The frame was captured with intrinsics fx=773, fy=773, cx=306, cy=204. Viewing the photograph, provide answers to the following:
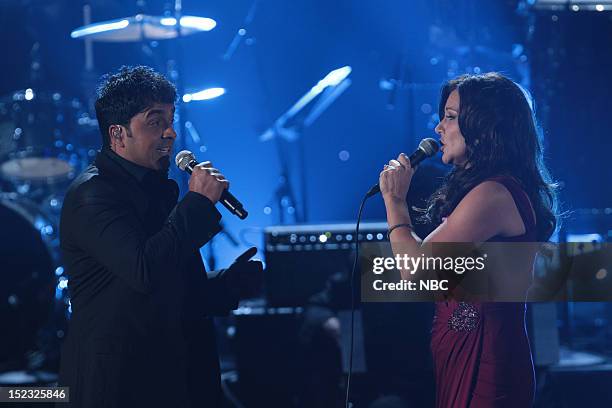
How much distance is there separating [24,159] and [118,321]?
273cm

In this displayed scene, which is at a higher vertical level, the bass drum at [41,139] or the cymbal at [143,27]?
the cymbal at [143,27]

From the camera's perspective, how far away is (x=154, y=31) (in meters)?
4.14

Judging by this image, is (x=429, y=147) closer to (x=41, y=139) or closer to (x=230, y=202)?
(x=230, y=202)

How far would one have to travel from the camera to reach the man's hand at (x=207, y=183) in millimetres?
2180

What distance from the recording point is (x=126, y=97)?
231 centimetres

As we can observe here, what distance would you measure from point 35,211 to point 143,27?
1.28 metres

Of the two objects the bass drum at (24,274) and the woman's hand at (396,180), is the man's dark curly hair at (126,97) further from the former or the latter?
the bass drum at (24,274)

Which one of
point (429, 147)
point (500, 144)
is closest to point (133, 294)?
point (429, 147)

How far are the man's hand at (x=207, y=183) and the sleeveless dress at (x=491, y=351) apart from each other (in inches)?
30.5

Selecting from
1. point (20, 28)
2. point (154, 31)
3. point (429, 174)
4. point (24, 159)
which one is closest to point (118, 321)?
point (429, 174)

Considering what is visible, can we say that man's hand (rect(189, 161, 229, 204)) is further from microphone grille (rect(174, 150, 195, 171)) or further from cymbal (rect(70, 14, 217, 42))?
cymbal (rect(70, 14, 217, 42))

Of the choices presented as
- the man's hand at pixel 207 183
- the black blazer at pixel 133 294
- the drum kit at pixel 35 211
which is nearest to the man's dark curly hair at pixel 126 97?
the black blazer at pixel 133 294

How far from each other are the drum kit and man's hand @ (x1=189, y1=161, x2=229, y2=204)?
2265mm

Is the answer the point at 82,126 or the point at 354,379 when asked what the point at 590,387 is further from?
the point at 82,126
